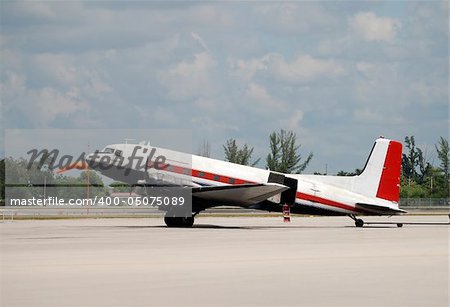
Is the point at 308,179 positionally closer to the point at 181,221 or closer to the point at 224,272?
the point at 181,221

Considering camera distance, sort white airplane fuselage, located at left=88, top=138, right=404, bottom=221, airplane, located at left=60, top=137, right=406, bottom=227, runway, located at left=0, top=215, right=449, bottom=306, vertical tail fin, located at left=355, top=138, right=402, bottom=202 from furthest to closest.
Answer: vertical tail fin, located at left=355, top=138, right=402, bottom=202
white airplane fuselage, located at left=88, top=138, right=404, bottom=221
airplane, located at left=60, top=137, right=406, bottom=227
runway, located at left=0, top=215, right=449, bottom=306

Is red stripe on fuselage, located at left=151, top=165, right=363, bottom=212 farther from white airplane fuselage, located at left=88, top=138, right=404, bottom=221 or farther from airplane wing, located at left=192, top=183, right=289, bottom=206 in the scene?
airplane wing, located at left=192, top=183, right=289, bottom=206

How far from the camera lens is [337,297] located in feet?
51.8

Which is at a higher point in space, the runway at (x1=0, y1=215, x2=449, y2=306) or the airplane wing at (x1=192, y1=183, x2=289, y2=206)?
the airplane wing at (x1=192, y1=183, x2=289, y2=206)

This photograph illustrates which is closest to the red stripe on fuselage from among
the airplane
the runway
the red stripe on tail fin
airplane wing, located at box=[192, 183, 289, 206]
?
the airplane

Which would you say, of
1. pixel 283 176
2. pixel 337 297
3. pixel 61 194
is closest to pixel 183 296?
pixel 337 297

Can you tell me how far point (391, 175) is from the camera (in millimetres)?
50938

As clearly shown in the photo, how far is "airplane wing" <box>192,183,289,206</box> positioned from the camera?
45562mm

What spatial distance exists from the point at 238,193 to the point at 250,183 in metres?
1.95

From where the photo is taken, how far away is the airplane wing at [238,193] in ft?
149

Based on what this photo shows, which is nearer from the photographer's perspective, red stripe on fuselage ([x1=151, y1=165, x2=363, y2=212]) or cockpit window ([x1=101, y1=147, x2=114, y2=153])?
red stripe on fuselage ([x1=151, y1=165, x2=363, y2=212])

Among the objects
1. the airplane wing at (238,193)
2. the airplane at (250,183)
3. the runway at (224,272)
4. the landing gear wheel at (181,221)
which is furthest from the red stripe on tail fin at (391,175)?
the runway at (224,272)

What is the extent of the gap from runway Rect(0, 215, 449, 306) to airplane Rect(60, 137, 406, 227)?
1347cm

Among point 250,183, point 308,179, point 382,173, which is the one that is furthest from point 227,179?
point 382,173
